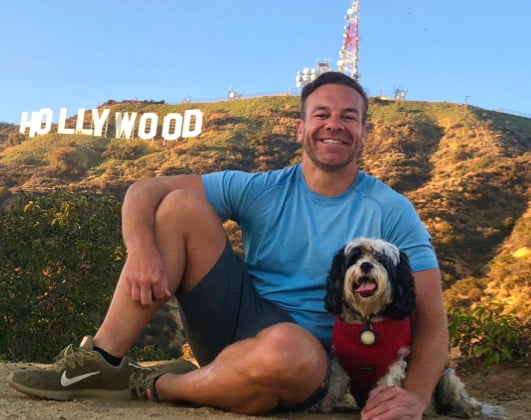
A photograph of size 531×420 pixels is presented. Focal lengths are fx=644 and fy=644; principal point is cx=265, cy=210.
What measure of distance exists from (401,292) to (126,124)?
48.5m

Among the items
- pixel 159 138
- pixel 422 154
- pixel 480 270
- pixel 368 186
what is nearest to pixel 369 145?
pixel 422 154

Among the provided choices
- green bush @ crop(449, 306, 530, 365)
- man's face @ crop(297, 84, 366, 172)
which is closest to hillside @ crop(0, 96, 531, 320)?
green bush @ crop(449, 306, 530, 365)

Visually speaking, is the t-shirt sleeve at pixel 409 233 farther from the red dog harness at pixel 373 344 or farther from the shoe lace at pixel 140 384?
the shoe lace at pixel 140 384

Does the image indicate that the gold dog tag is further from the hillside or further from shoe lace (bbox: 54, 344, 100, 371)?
the hillside

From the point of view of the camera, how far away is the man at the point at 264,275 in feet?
9.20

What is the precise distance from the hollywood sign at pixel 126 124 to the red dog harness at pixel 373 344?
4378 cm

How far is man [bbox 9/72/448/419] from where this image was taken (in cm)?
280

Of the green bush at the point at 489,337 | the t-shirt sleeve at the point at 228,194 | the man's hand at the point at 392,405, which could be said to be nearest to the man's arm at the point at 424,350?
the man's hand at the point at 392,405

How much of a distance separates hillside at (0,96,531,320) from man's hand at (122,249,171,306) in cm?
1212

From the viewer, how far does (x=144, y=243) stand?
3045 mm

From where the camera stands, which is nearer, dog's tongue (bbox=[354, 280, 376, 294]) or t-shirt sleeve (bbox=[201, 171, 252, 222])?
dog's tongue (bbox=[354, 280, 376, 294])

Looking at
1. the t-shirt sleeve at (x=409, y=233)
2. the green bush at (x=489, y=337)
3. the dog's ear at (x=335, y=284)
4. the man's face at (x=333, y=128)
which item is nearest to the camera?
the dog's ear at (x=335, y=284)

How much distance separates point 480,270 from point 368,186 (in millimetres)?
17012

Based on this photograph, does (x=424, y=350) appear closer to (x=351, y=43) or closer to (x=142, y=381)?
(x=142, y=381)
